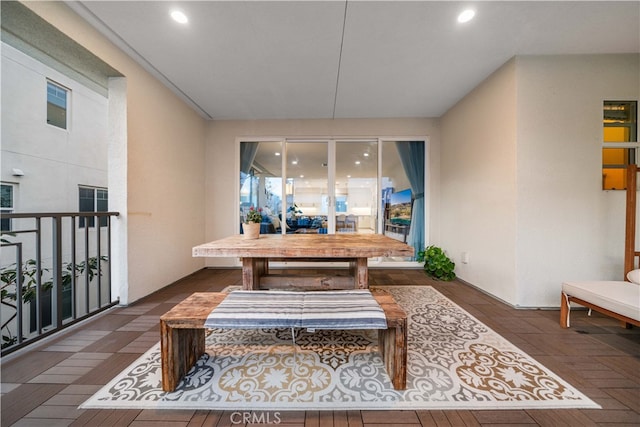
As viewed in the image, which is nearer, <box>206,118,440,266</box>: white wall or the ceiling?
the ceiling

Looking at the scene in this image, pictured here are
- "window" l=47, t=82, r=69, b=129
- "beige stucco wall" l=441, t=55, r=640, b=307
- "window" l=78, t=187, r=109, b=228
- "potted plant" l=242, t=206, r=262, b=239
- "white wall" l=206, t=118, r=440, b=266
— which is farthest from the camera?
"window" l=78, t=187, r=109, b=228

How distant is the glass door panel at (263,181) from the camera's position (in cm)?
414

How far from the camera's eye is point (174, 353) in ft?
4.21

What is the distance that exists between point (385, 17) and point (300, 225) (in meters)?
3.13

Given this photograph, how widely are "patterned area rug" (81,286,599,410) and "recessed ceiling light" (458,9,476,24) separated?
2.66 m

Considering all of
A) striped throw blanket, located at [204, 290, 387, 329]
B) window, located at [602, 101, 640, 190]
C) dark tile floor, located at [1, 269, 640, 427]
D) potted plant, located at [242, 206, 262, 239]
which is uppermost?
window, located at [602, 101, 640, 190]

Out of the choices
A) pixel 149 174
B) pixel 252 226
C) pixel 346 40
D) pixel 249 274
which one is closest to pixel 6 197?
pixel 149 174

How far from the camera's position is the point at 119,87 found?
2.38m

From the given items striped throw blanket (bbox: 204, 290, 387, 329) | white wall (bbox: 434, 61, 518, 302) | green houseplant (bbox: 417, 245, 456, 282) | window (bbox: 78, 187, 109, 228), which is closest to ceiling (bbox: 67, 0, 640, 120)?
white wall (bbox: 434, 61, 518, 302)

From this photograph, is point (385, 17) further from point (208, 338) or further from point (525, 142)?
point (208, 338)

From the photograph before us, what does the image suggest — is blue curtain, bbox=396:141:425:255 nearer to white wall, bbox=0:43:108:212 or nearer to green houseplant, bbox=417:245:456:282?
green houseplant, bbox=417:245:456:282

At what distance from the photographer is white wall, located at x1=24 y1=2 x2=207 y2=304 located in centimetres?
219

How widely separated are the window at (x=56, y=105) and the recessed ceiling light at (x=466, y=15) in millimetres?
7216

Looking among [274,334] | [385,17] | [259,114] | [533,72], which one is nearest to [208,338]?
[274,334]
